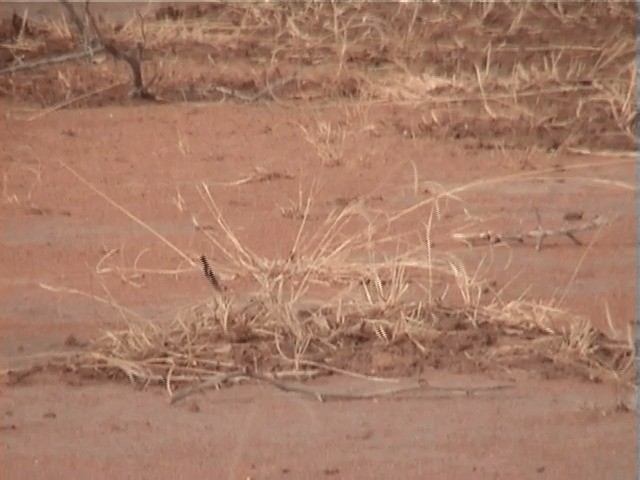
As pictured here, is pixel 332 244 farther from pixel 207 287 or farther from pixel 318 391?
pixel 318 391

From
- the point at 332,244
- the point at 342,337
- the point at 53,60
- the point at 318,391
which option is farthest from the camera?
the point at 53,60

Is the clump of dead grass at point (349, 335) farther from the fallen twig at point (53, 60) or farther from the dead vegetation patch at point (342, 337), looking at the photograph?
the fallen twig at point (53, 60)

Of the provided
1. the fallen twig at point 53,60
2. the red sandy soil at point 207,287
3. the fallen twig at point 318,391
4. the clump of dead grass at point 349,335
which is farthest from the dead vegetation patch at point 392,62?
the fallen twig at point 318,391

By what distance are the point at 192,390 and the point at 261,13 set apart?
20.4 feet

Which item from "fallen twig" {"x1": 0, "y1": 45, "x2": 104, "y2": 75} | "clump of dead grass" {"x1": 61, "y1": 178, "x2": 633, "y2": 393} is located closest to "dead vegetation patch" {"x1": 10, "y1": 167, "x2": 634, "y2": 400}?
"clump of dead grass" {"x1": 61, "y1": 178, "x2": 633, "y2": 393}

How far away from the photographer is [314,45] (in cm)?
900

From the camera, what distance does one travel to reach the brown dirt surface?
3.45 m

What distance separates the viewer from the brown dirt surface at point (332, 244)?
3.45 meters

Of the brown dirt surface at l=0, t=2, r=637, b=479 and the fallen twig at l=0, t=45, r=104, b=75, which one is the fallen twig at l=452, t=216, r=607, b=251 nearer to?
the brown dirt surface at l=0, t=2, r=637, b=479

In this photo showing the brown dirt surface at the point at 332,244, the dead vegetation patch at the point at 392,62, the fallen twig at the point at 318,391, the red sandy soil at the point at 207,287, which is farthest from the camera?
the dead vegetation patch at the point at 392,62

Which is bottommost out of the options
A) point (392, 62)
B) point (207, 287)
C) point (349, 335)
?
point (392, 62)

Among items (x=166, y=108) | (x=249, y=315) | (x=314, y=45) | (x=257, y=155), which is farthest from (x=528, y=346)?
(x=314, y=45)

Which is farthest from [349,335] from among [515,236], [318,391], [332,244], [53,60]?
[53,60]

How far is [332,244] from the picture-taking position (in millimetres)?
4992
